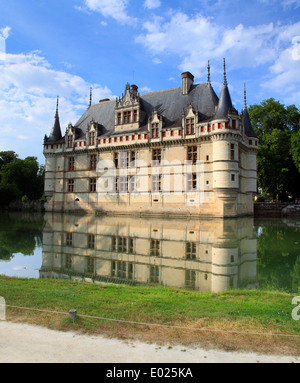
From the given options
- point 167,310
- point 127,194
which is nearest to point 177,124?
point 127,194

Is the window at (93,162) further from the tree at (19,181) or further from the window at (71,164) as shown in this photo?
the tree at (19,181)

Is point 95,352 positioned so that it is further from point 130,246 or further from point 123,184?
point 123,184

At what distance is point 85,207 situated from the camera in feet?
115

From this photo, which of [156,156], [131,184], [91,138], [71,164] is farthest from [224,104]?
[71,164]

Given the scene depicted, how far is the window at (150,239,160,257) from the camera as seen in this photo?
10.6m

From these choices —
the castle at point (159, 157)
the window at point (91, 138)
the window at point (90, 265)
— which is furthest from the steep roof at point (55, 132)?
the window at point (90, 265)

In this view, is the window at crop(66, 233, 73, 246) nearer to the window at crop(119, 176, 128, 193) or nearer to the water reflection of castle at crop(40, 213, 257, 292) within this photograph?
the water reflection of castle at crop(40, 213, 257, 292)

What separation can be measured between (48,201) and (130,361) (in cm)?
3716

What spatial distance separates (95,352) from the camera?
138 inches

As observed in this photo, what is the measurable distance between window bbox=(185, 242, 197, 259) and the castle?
47.2 ft

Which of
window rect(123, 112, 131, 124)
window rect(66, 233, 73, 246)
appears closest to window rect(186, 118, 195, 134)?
window rect(123, 112, 131, 124)

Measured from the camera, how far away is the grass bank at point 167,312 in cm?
388

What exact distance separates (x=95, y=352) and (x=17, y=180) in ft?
180
